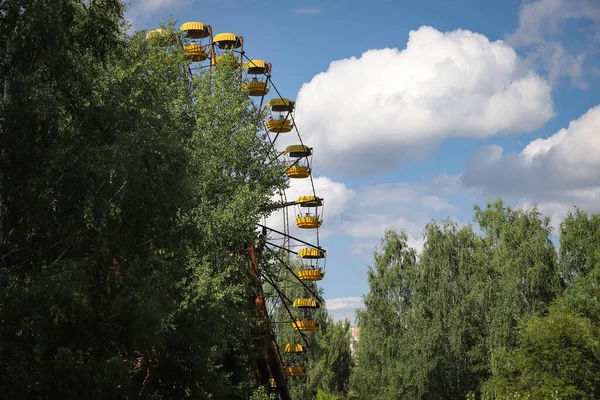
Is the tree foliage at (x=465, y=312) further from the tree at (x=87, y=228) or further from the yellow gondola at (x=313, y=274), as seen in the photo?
the tree at (x=87, y=228)

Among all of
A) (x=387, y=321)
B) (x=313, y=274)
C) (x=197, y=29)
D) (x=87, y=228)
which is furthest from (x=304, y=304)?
(x=87, y=228)

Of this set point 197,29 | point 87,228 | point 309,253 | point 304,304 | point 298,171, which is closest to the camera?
point 87,228

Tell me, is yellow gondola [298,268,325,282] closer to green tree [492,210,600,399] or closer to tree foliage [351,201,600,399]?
tree foliage [351,201,600,399]

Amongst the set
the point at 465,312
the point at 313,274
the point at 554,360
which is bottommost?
the point at 554,360

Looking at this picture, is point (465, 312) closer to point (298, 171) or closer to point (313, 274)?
point (313, 274)

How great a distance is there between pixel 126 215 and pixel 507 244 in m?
33.0

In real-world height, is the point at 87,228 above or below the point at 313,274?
below

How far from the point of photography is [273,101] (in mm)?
39156

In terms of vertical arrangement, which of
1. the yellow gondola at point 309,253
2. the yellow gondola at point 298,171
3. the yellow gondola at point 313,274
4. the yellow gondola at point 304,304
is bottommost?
the yellow gondola at point 304,304

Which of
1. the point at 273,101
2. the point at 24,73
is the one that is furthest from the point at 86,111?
the point at 273,101

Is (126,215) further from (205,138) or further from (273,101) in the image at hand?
(273,101)

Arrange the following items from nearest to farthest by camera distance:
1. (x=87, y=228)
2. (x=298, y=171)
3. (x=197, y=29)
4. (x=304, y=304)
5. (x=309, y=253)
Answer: (x=87, y=228) < (x=197, y=29) < (x=298, y=171) < (x=309, y=253) < (x=304, y=304)

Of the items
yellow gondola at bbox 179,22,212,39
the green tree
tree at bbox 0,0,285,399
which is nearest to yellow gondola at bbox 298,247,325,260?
the green tree

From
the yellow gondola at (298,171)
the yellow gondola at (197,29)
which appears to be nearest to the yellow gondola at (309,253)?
the yellow gondola at (298,171)
